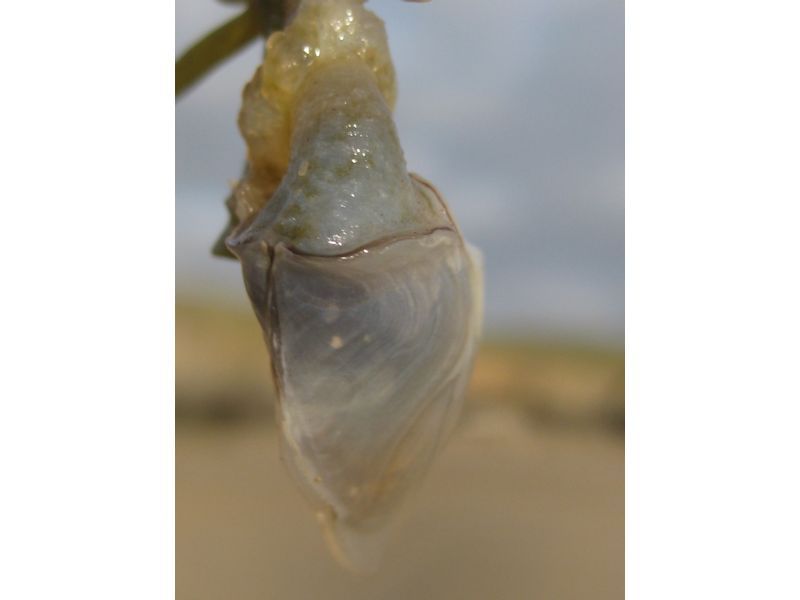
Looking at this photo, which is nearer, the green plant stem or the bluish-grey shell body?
the bluish-grey shell body

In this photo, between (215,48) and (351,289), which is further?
(215,48)

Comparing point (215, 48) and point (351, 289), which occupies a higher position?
point (215, 48)

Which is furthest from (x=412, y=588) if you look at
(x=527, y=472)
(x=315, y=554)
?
(x=527, y=472)

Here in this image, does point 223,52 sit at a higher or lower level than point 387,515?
higher

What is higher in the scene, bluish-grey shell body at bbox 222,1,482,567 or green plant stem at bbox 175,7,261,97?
green plant stem at bbox 175,7,261,97

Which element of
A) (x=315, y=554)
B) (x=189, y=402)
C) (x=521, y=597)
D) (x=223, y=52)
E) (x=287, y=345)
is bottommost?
(x=521, y=597)

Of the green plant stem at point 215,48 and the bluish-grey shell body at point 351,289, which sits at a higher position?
the green plant stem at point 215,48

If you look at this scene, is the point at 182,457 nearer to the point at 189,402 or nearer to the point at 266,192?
the point at 189,402

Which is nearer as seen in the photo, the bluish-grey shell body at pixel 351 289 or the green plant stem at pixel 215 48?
the bluish-grey shell body at pixel 351 289
